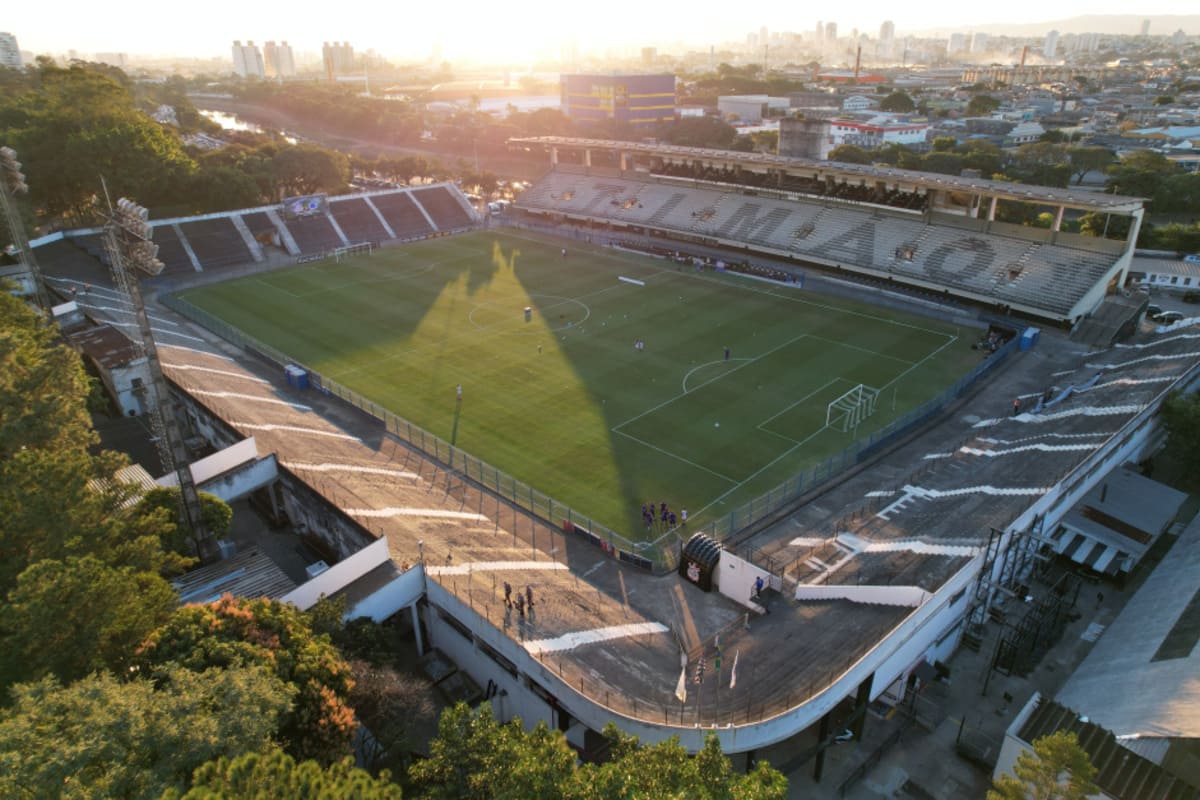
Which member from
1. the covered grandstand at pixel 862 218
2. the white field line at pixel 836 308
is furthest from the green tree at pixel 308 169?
the white field line at pixel 836 308

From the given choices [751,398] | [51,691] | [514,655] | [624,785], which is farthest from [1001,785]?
[751,398]

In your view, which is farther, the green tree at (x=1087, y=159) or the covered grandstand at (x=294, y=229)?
the green tree at (x=1087, y=159)

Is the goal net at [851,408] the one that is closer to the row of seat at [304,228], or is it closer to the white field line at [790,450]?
the white field line at [790,450]

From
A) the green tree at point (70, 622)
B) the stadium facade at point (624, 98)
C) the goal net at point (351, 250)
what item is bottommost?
the goal net at point (351, 250)

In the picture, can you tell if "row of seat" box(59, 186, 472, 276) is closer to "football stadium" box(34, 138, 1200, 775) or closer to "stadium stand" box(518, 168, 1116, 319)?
"football stadium" box(34, 138, 1200, 775)

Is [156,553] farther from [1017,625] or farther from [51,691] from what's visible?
[1017,625]

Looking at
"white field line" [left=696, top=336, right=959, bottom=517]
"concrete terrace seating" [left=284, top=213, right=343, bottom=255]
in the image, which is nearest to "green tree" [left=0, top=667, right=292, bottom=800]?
"white field line" [left=696, top=336, right=959, bottom=517]

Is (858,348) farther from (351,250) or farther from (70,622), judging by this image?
(351,250)
